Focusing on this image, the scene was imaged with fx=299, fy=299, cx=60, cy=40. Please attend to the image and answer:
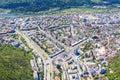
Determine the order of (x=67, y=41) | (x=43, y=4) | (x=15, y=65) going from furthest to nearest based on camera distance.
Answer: (x=43, y=4) < (x=67, y=41) < (x=15, y=65)

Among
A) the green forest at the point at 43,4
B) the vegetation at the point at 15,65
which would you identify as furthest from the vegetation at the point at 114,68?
the green forest at the point at 43,4

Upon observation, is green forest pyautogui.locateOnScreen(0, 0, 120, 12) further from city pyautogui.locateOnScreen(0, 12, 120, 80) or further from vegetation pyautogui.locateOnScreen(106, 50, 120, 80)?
vegetation pyautogui.locateOnScreen(106, 50, 120, 80)

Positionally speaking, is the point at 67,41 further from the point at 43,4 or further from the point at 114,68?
the point at 43,4

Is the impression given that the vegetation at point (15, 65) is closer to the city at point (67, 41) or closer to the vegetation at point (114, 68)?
the city at point (67, 41)

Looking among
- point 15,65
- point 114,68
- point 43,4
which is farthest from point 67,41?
point 43,4

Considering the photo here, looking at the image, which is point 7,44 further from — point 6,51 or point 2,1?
point 2,1

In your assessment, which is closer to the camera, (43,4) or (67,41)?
(67,41)
